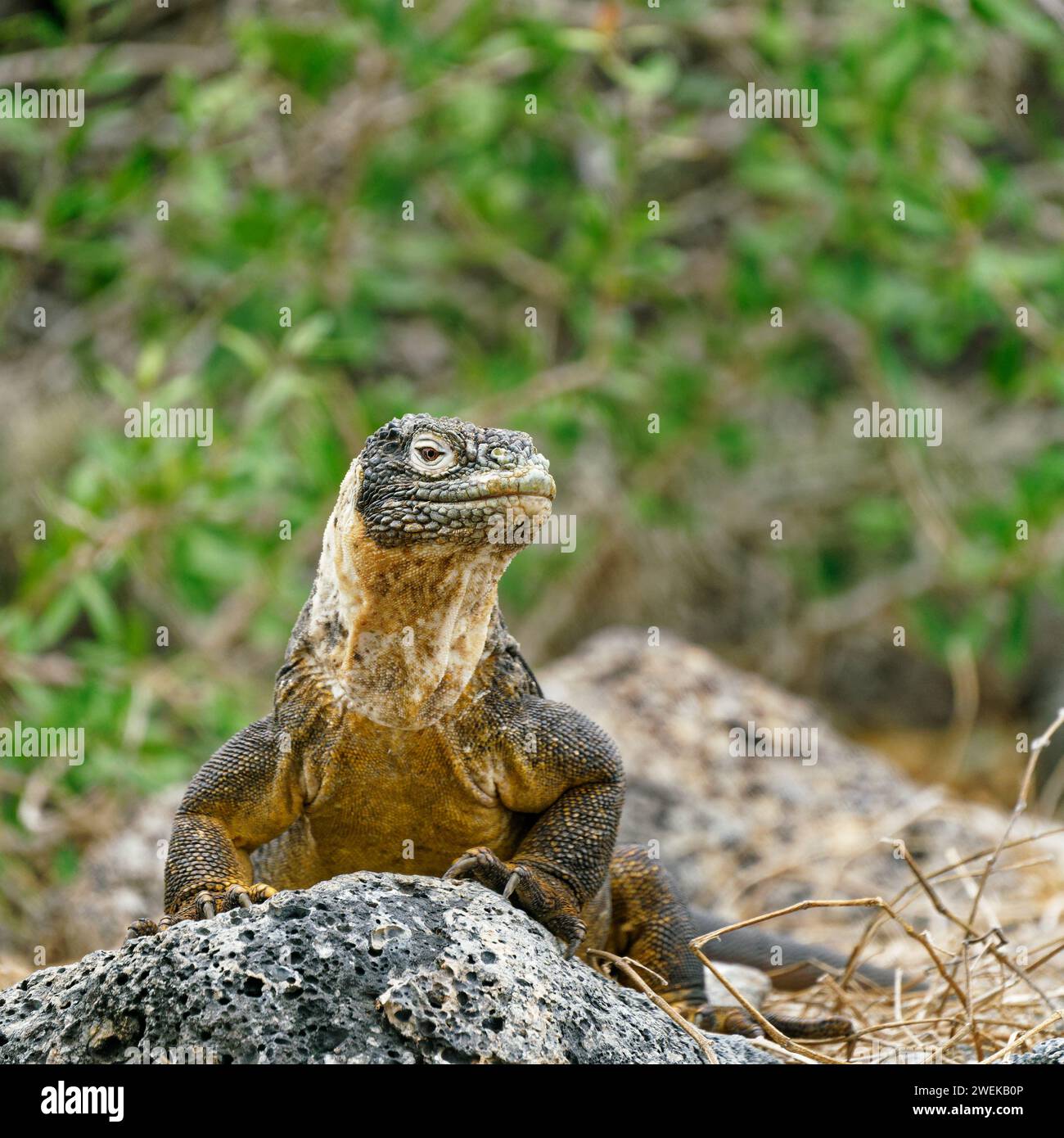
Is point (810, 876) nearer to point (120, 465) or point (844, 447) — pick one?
point (120, 465)

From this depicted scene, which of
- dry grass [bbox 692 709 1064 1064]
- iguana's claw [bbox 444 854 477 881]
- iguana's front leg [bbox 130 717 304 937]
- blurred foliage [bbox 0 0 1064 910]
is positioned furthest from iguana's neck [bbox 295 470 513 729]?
blurred foliage [bbox 0 0 1064 910]

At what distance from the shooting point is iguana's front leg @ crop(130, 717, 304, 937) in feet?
13.6

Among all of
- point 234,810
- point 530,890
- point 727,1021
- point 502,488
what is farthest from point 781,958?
point 502,488

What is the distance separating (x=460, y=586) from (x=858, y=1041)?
1.99m


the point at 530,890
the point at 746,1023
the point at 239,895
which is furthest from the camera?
the point at 746,1023

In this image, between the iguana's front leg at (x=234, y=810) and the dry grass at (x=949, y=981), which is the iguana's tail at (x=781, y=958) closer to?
the dry grass at (x=949, y=981)

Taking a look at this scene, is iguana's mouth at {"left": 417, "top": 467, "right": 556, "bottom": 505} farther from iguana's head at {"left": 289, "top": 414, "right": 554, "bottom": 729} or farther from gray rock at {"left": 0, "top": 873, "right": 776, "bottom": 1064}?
A: gray rock at {"left": 0, "top": 873, "right": 776, "bottom": 1064}

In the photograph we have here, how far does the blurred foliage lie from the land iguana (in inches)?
123

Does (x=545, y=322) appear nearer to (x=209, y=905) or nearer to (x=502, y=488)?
(x=502, y=488)

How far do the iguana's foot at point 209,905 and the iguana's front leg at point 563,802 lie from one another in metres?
0.56

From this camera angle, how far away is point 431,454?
4.07 m

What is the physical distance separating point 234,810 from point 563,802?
0.95 meters
